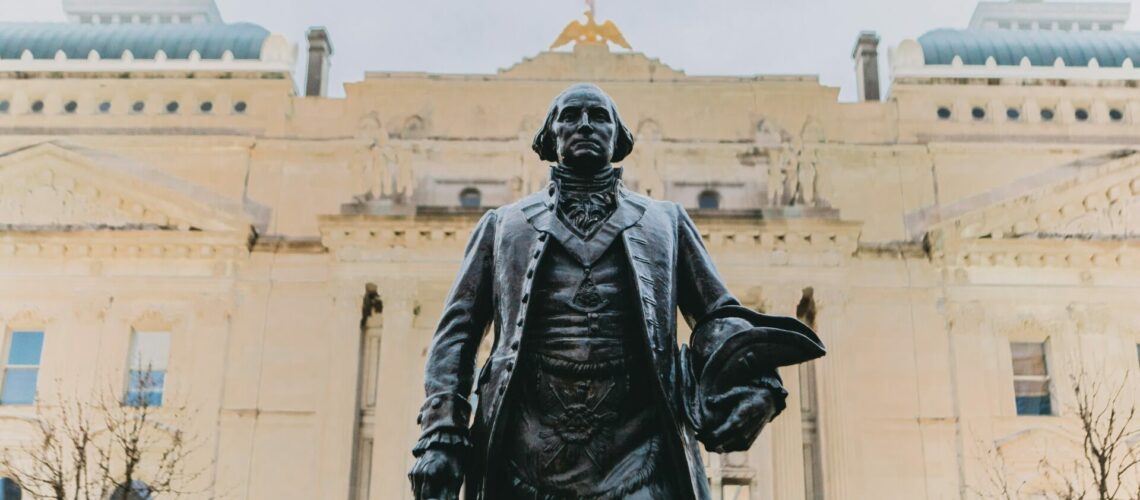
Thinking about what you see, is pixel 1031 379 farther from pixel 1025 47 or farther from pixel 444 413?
pixel 444 413

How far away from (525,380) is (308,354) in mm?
29638

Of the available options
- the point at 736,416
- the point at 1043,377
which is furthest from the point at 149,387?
the point at 736,416

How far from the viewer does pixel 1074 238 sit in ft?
110

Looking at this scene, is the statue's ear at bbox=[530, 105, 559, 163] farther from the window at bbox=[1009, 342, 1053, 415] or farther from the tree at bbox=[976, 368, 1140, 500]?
the window at bbox=[1009, 342, 1053, 415]

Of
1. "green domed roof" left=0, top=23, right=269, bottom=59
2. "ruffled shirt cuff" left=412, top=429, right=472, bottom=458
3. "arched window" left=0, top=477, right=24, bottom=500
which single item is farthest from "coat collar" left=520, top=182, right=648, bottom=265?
"green domed roof" left=0, top=23, right=269, bottom=59

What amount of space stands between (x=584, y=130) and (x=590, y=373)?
0.92 metres

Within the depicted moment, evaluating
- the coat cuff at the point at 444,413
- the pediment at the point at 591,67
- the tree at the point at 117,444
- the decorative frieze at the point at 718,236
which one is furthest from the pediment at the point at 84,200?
the coat cuff at the point at 444,413

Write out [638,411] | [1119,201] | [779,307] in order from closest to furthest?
[638,411], [779,307], [1119,201]

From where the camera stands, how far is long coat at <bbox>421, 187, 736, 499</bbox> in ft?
14.7

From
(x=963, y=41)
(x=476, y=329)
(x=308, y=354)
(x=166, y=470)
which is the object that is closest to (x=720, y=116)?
(x=963, y=41)

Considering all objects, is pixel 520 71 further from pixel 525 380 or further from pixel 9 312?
pixel 525 380

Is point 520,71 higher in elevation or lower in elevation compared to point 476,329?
higher

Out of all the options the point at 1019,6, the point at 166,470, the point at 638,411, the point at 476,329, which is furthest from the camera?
the point at 1019,6

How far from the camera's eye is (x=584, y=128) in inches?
193
